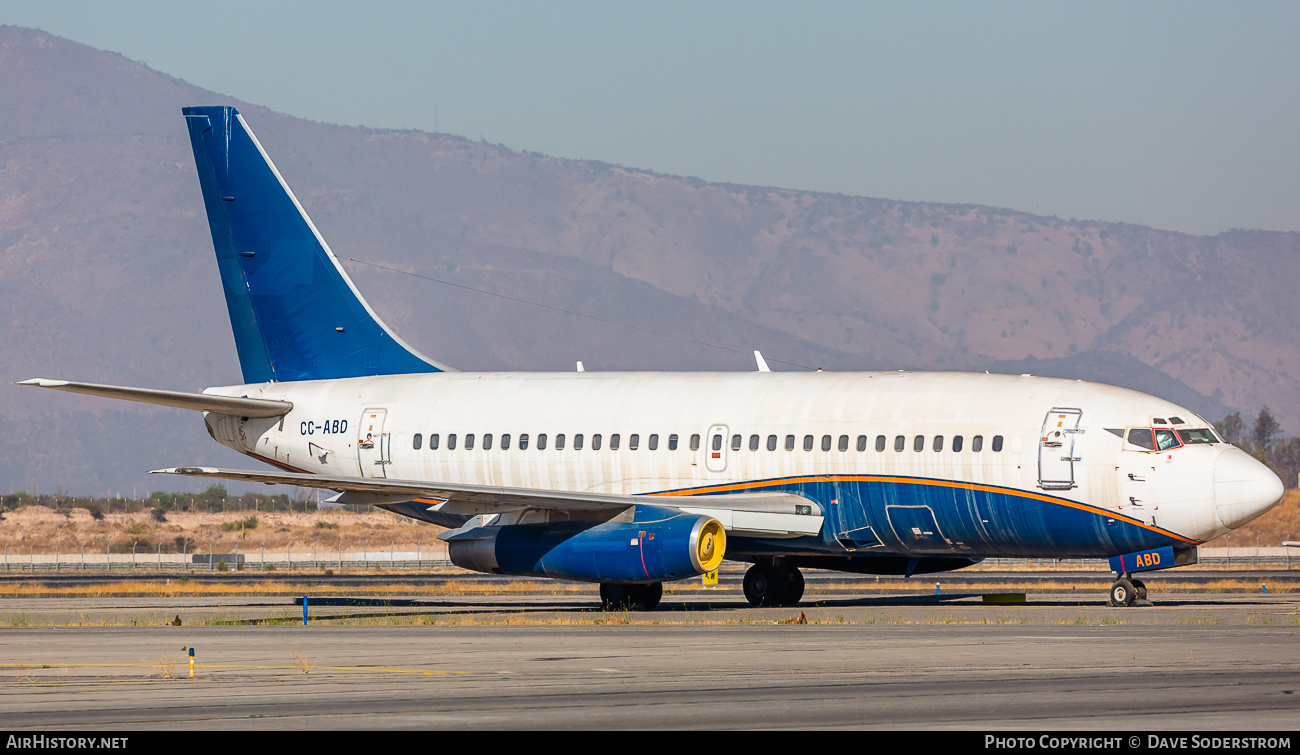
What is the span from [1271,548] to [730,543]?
51366 mm

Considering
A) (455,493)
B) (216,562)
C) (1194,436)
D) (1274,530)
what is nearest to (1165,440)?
(1194,436)

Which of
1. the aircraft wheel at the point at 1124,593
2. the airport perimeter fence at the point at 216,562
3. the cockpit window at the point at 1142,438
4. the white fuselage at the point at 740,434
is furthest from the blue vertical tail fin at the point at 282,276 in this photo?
the airport perimeter fence at the point at 216,562

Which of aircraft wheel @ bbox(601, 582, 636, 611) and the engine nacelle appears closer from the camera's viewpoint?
the engine nacelle

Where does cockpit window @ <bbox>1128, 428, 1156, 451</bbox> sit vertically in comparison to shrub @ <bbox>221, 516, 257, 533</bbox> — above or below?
below

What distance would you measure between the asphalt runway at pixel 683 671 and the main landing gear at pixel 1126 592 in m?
0.41

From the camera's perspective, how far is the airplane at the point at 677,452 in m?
31.8

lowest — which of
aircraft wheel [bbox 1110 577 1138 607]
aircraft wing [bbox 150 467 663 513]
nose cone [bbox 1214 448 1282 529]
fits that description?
aircraft wheel [bbox 1110 577 1138 607]

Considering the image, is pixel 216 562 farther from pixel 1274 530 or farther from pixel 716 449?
pixel 1274 530

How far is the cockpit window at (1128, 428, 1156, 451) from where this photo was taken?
31.7 meters

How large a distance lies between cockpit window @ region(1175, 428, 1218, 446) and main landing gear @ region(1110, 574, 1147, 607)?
300cm

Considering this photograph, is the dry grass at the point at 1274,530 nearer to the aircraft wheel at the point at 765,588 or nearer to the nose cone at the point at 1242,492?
the aircraft wheel at the point at 765,588

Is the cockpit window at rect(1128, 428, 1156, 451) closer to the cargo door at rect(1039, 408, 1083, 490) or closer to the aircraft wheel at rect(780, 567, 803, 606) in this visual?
the cargo door at rect(1039, 408, 1083, 490)

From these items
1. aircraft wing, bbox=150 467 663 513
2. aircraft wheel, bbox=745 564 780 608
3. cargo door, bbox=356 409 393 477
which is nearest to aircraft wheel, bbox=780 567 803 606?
aircraft wheel, bbox=745 564 780 608

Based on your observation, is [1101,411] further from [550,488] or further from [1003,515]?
[550,488]
